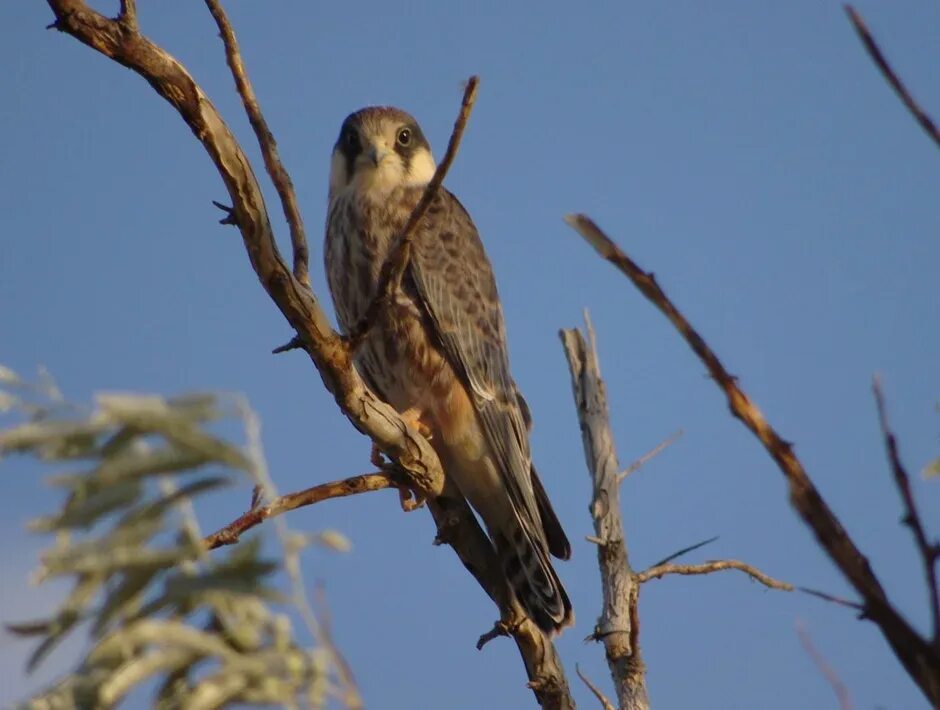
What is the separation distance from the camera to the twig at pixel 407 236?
2.57 m

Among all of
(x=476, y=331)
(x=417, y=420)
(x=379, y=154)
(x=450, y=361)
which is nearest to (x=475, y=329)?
(x=476, y=331)

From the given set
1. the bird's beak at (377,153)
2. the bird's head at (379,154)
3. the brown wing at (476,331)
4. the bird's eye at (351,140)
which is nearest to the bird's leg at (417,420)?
the brown wing at (476,331)

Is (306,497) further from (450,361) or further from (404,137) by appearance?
(404,137)

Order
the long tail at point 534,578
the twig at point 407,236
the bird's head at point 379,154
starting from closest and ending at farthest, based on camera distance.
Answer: the twig at point 407,236, the long tail at point 534,578, the bird's head at point 379,154

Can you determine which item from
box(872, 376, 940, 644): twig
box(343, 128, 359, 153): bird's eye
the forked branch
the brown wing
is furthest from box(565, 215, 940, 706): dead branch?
box(343, 128, 359, 153): bird's eye

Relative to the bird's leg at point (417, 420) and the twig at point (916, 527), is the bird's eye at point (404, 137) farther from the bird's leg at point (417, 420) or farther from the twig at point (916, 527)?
the twig at point (916, 527)

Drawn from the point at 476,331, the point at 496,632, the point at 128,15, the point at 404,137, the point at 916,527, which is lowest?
the point at 916,527

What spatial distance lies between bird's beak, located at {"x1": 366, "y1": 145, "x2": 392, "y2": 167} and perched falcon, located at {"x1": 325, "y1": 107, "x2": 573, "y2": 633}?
5 centimetres

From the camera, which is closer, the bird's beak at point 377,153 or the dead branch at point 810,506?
the dead branch at point 810,506

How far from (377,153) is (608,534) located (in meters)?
1.98

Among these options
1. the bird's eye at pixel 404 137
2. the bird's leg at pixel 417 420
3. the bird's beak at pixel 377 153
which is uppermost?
the bird's eye at pixel 404 137

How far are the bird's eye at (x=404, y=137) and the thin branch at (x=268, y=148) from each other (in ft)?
6.82

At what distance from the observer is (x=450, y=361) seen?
14.9 ft

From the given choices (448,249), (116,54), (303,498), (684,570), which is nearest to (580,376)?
(448,249)
